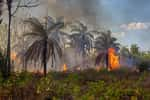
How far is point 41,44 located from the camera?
32750 millimetres

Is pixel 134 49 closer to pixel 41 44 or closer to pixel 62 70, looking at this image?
pixel 62 70

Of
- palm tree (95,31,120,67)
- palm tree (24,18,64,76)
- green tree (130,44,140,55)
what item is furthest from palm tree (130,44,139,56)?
palm tree (24,18,64,76)

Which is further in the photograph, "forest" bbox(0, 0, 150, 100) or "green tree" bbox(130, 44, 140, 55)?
"green tree" bbox(130, 44, 140, 55)

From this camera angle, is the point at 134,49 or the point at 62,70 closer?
the point at 62,70

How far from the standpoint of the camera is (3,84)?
34.2ft

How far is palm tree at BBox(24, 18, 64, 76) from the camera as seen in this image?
105ft

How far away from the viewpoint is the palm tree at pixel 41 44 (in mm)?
32156

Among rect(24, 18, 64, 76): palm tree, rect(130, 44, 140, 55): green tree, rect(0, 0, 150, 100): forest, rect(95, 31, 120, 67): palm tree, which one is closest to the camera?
rect(0, 0, 150, 100): forest

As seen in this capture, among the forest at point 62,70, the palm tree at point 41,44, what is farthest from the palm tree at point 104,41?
the palm tree at point 41,44

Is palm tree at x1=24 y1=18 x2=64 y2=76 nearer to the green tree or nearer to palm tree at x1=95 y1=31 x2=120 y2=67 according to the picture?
palm tree at x1=95 y1=31 x2=120 y2=67

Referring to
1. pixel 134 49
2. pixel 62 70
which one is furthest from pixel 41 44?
pixel 134 49

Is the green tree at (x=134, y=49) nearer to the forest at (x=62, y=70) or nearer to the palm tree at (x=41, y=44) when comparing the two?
the forest at (x=62, y=70)

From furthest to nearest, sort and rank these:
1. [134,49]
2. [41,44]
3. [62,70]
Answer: [134,49]
[62,70]
[41,44]

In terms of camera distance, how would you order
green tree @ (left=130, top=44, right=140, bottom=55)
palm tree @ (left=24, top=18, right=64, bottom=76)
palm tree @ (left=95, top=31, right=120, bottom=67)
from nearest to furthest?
1. palm tree @ (left=24, top=18, right=64, bottom=76)
2. palm tree @ (left=95, top=31, right=120, bottom=67)
3. green tree @ (left=130, top=44, right=140, bottom=55)
